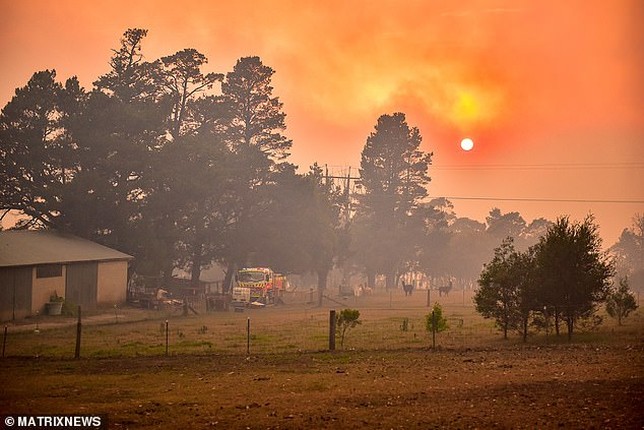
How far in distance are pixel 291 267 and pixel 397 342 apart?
4658cm

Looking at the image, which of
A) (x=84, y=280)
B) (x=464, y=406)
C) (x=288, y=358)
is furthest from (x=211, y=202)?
(x=464, y=406)

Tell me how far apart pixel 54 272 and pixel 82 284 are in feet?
10.6

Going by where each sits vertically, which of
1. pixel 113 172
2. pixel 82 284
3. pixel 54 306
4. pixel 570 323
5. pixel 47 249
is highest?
pixel 113 172

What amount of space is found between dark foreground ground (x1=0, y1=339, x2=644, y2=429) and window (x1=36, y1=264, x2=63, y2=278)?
25.0 m

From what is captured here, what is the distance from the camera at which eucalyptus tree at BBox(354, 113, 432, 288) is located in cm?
10781

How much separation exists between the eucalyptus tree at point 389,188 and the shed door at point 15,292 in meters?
65.3

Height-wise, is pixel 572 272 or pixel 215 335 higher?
pixel 572 272

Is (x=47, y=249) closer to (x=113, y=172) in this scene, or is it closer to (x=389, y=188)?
(x=113, y=172)

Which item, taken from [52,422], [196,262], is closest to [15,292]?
[196,262]

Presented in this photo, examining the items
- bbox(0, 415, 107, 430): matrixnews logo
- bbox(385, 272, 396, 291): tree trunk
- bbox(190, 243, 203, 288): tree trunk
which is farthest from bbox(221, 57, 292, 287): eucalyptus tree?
bbox(0, 415, 107, 430): matrixnews logo

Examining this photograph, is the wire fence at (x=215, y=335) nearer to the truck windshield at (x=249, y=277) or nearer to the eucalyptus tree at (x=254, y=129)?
the truck windshield at (x=249, y=277)

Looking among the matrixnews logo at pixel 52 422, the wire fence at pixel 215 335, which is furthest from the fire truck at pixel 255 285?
the matrixnews logo at pixel 52 422

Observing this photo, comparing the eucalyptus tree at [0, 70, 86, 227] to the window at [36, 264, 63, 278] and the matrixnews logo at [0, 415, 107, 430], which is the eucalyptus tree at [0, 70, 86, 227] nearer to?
the window at [36, 264, 63, 278]

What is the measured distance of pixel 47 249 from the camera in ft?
182
